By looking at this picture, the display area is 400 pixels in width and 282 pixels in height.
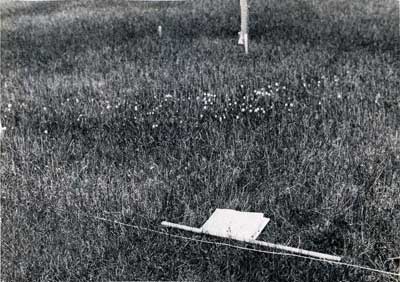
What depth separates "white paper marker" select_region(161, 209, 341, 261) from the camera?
3805 millimetres

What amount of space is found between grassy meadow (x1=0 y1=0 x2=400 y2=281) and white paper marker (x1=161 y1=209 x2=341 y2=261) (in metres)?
0.09

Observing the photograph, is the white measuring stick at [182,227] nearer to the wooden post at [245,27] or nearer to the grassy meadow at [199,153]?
the grassy meadow at [199,153]

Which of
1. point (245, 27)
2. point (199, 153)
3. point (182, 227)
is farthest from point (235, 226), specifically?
point (245, 27)

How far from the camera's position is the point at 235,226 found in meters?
3.98

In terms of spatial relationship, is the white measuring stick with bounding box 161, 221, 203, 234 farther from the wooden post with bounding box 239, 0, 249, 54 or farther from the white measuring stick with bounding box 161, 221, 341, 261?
the wooden post with bounding box 239, 0, 249, 54

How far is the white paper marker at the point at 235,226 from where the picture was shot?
3805 millimetres

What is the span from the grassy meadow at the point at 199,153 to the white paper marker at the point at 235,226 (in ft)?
0.30

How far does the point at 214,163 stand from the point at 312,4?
7.71 metres

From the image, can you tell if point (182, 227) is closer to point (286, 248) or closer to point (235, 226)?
point (235, 226)

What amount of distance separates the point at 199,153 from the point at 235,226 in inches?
49.7

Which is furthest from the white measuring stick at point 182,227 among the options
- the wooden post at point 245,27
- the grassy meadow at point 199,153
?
the wooden post at point 245,27

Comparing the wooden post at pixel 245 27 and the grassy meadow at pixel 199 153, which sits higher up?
the wooden post at pixel 245 27

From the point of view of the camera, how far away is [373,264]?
11.4 ft

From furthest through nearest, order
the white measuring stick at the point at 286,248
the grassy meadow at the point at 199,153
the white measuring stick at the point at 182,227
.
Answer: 1. the white measuring stick at the point at 182,227
2. the grassy meadow at the point at 199,153
3. the white measuring stick at the point at 286,248
